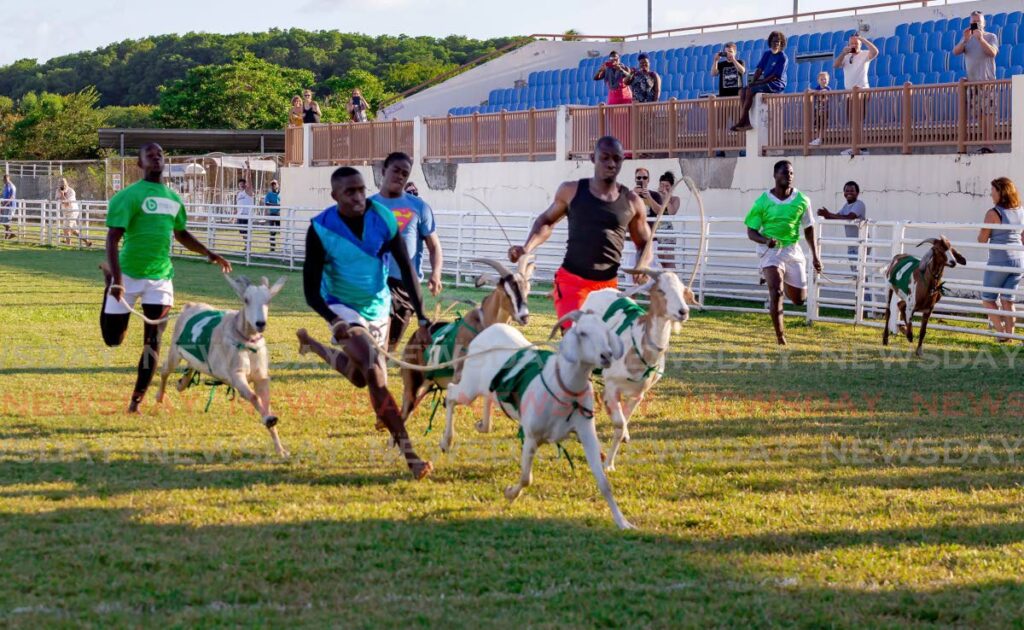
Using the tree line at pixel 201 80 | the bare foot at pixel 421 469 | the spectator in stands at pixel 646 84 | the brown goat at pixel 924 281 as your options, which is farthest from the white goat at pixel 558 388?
the tree line at pixel 201 80

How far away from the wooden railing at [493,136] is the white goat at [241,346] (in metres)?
18.5

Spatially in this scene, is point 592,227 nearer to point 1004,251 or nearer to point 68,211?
point 1004,251

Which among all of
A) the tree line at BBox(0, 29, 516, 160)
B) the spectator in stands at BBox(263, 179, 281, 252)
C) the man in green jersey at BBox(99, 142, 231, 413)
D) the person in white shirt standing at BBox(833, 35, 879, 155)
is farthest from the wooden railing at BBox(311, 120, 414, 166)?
the tree line at BBox(0, 29, 516, 160)

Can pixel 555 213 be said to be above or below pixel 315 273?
above

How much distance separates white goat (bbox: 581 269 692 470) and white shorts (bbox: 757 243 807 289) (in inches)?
249

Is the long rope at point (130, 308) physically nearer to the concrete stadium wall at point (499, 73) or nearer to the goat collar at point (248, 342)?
the goat collar at point (248, 342)

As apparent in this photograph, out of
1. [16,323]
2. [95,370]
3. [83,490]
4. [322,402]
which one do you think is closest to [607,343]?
[83,490]

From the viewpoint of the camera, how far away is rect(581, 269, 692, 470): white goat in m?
8.20

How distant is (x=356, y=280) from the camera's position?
7910 millimetres

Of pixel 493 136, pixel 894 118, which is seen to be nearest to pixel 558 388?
pixel 894 118

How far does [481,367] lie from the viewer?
784 cm

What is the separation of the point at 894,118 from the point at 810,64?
813 cm

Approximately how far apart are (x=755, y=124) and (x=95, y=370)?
1346 centimetres

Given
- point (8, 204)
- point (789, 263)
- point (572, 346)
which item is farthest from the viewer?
point (8, 204)
